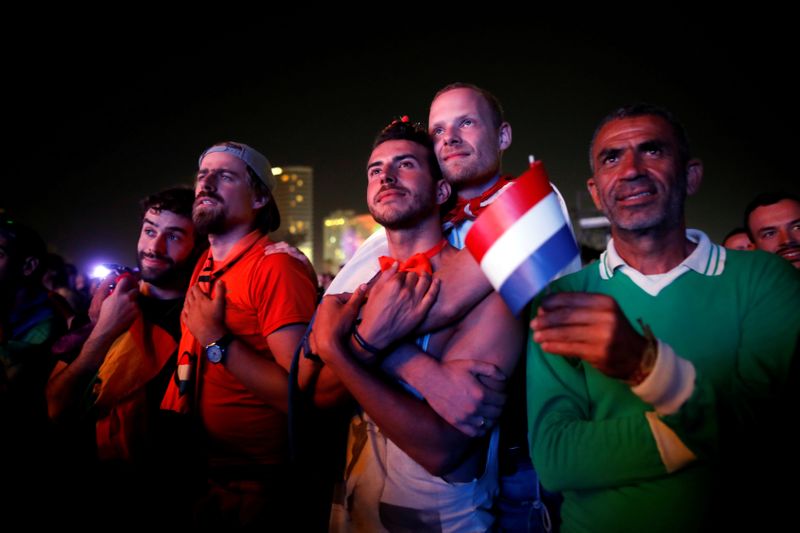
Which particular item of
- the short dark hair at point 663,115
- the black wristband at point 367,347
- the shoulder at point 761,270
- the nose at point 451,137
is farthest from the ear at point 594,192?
the black wristband at point 367,347

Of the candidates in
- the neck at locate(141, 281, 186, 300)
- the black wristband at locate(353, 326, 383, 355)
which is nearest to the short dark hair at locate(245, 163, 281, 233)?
the neck at locate(141, 281, 186, 300)

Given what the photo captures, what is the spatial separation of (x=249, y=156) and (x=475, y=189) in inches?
76.0

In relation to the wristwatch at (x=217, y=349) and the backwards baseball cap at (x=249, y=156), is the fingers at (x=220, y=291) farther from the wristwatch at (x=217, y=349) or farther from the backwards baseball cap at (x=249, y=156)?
the backwards baseball cap at (x=249, y=156)

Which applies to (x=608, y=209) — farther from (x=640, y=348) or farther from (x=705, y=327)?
(x=640, y=348)

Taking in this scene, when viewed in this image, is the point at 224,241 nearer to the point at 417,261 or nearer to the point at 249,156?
the point at 249,156

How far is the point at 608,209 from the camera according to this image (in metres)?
2.03

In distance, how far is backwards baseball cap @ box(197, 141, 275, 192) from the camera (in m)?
3.74

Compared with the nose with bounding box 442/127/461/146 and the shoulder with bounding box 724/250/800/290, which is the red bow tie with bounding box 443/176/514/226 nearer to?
the nose with bounding box 442/127/461/146

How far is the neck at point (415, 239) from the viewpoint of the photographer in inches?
109

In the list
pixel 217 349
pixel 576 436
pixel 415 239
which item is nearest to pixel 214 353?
pixel 217 349

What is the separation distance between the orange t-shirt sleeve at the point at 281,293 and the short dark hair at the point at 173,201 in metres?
1.31

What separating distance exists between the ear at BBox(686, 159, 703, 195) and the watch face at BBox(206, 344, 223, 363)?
8.89 feet

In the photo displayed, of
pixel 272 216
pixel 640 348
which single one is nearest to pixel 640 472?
pixel 640 348

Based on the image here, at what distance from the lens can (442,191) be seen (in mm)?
2955
